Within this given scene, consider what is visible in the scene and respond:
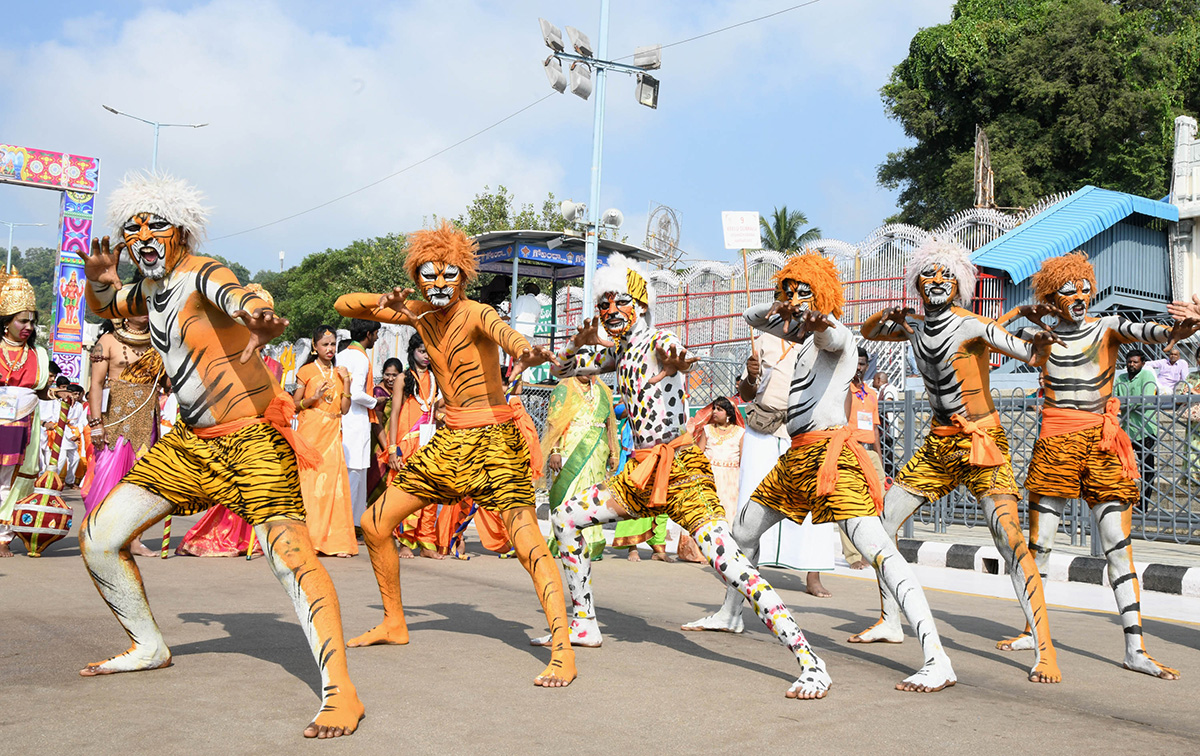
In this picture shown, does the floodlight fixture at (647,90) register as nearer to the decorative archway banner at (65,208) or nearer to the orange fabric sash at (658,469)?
the orange fabric sash at (658,469)

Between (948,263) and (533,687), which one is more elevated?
(948,263)

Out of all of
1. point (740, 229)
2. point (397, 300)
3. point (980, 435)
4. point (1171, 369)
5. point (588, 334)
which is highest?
point (740, 229)

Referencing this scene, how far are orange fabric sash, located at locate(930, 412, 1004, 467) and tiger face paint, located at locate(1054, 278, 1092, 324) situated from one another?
0.78 m

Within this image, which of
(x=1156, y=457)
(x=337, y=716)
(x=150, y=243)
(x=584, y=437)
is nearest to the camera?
(x=337, y=716)

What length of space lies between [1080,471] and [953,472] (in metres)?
0.77

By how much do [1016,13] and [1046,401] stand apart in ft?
97.9

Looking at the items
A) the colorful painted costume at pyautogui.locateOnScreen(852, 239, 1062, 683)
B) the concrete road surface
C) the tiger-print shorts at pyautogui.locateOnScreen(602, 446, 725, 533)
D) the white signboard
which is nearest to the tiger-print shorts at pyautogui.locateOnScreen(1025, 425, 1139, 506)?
the colorful painted costume at pyautogui.locateOnScreen(852, 239, 1062, 683)

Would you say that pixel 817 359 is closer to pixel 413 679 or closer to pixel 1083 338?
pixel 1083 338

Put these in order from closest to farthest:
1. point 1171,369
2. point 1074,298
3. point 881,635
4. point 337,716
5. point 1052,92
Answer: point 337,716, point 1074,298, point 881,635, point 1171,369, point 1052,92

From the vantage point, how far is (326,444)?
31.9ft

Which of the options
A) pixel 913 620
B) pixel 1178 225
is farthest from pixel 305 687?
pixel 1178 225

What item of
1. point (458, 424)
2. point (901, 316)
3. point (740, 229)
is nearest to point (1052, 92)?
point (740, 229)

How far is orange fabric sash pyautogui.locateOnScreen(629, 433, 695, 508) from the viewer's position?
542cm

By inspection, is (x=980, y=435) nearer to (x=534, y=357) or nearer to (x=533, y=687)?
(x=534, y=357)
